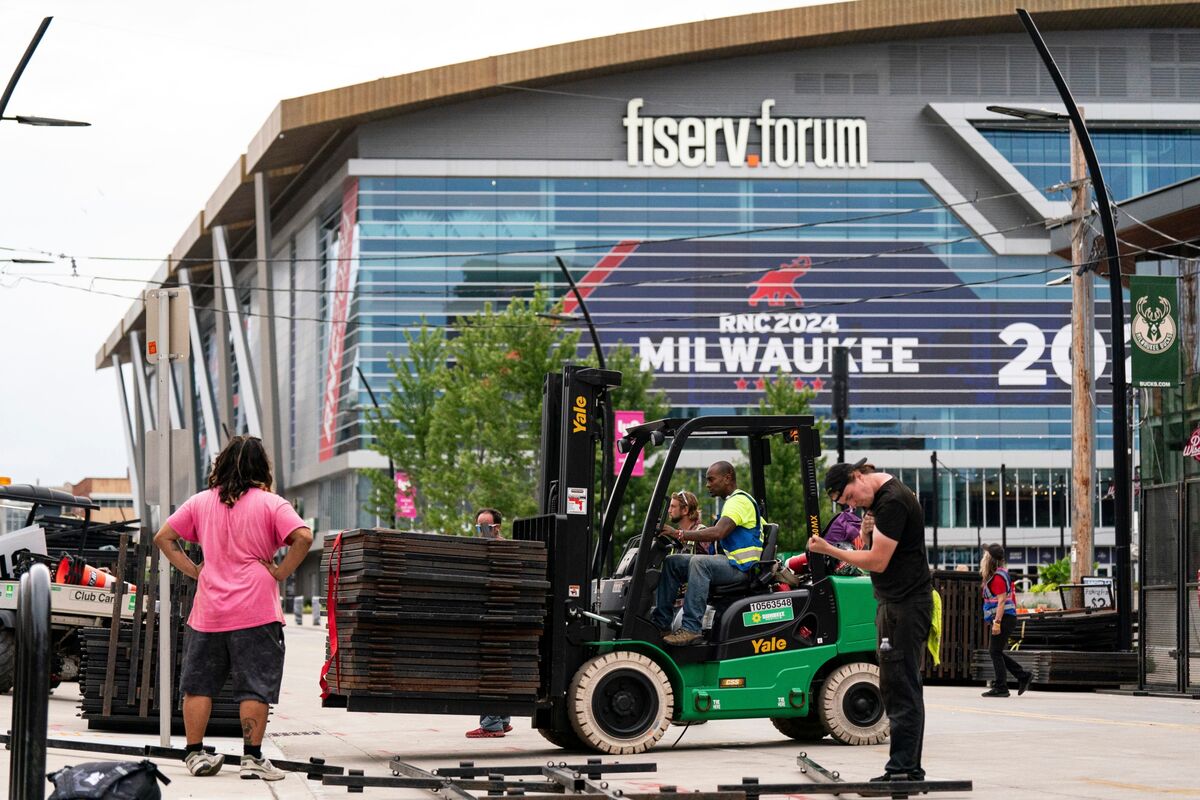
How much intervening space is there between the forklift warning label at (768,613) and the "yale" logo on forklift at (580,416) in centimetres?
179

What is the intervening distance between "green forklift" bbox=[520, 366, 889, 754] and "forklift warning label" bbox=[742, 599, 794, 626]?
0.01 metres

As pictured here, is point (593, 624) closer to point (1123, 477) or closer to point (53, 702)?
point (53, 702)

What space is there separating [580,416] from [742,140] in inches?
3111

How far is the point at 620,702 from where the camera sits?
12.4m

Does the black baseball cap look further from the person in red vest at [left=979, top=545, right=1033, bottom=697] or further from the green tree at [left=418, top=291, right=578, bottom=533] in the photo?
the green tree at [left=418, top=291, right=578, bottom=533]

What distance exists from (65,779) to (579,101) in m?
85.3

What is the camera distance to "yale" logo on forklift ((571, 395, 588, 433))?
42.0 feet

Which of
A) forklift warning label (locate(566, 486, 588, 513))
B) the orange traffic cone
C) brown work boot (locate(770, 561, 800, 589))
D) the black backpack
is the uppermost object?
forklift warning label (locate(566, 486, 588, 513))

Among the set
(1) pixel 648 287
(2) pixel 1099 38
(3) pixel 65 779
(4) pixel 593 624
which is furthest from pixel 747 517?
(2) pixel 1099 38

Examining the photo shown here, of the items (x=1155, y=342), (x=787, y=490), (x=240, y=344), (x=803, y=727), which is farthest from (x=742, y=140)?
(x=803, y=727)

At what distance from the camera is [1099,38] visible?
3617 inches

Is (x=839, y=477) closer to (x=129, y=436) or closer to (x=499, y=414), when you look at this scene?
(x=499, y=414)

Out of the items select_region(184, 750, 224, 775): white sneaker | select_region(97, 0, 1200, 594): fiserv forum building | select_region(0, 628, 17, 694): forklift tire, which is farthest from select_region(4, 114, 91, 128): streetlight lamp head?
select_region(97, 0, 1200, 594): fiserv forum building

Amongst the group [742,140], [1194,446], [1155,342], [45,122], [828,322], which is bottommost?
[1194,446]
